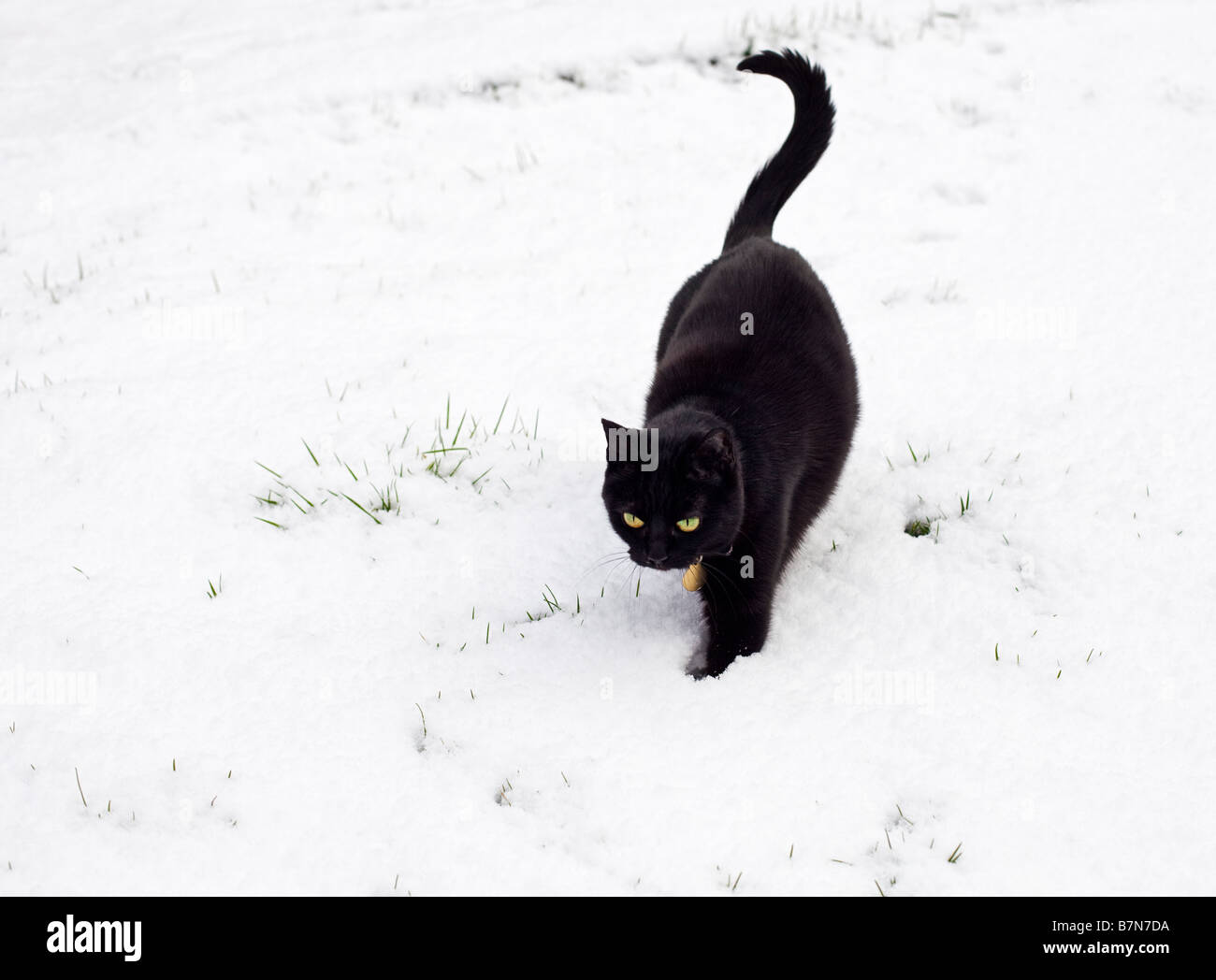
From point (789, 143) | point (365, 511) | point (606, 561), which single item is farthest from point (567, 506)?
point (789, 143)

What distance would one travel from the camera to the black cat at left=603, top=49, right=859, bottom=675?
2.52 m

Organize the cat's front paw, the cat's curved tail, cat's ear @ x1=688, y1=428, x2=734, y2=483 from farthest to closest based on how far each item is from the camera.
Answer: the cat's curved tail → the cat's front paw → cat's ear @ x1=688, y1=428, x2=734, y2=483

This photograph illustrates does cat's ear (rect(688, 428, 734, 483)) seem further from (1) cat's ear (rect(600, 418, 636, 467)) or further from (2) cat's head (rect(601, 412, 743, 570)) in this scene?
(1) cat's ear (rect(600, 418, 636, 467))

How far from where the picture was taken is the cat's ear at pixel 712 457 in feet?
8.06

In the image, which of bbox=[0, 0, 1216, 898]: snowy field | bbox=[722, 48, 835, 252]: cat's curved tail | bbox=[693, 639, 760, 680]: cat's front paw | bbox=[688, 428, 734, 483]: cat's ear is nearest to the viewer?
bbox=[0, 0, 1216, 898]: snowy field

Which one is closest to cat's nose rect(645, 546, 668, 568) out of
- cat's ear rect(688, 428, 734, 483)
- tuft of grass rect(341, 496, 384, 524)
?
cat's ear rect(688, 428, 734, 483)

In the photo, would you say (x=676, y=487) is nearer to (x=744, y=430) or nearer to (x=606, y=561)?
(x=744, y=430)

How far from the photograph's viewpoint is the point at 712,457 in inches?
98.2

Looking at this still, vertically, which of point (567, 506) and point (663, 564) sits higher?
point (663, 564)

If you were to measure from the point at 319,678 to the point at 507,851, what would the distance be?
81 cm

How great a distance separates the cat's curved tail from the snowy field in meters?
0.81

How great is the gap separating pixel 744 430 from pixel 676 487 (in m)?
0.37

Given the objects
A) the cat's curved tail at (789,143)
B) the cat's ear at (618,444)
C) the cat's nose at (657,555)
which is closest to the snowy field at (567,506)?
the cat's nose at (657,555)
